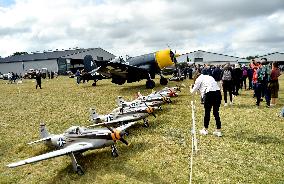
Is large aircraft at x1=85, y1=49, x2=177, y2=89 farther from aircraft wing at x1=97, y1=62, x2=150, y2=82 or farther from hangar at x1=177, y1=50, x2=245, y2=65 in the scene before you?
hangar at x1=177, y1=50, x2=245, y2=65

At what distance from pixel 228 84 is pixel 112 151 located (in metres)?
9.04

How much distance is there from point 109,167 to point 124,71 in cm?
1801

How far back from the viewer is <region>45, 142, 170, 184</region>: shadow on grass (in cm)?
884

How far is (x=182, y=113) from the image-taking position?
16.2 m

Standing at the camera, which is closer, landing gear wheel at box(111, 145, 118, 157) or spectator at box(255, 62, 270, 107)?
landing gear wheel at box(111, 145, 118, 157)

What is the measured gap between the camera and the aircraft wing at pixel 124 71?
26.0 metres

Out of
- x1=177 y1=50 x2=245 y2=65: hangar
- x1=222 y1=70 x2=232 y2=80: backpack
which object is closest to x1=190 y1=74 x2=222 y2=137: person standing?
x1=222 y1=70 x2=232 y2=80: backpack

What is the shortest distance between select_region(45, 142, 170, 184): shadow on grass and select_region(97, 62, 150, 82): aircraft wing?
15.4 metres

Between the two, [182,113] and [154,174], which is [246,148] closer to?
[154,174]

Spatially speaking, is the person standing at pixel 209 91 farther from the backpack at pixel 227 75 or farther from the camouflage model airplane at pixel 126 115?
the backpack at pixel 227 75

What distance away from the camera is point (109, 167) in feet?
31.3

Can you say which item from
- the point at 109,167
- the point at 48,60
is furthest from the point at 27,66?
the point at 109,167

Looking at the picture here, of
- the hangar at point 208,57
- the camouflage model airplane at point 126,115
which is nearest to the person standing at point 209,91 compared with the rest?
the camouflage model airplane at point 126,115

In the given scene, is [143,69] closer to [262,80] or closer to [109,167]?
[262,80]
